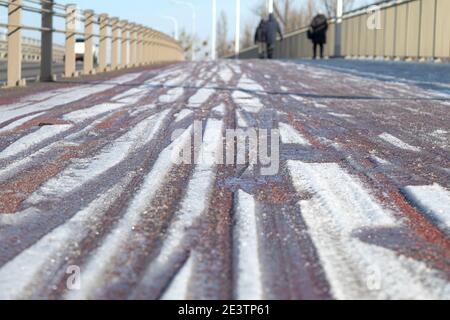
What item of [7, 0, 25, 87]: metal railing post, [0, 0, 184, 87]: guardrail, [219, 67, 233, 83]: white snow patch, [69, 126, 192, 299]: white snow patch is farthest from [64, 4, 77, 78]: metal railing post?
[69, 126, 192, 299]: white snow patch

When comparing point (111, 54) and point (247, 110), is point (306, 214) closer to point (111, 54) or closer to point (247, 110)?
point (247, 110)

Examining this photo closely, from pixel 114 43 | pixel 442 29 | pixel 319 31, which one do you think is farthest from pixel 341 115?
pixel 319 31

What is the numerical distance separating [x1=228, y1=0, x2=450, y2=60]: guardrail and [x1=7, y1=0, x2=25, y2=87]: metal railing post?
11604 millimetres

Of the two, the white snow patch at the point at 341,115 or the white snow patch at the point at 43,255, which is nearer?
the white snow patch at the point at 43,255

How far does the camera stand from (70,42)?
17.2 metres

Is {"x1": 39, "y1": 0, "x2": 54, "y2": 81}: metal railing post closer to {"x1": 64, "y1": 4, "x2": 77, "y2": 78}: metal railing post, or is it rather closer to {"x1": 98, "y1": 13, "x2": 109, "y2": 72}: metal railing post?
{"x1": 64, "y1": 4, "x2": 77, "y2": 78}: metal railing post

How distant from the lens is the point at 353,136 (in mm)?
6902

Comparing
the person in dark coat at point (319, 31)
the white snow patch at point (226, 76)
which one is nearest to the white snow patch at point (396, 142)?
the white snow patch at point (226, 76)

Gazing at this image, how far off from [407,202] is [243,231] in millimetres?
1164

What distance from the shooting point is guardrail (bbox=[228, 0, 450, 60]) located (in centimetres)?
2036

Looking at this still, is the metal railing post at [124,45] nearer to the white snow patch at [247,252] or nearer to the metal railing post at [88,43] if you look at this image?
the metal railing post at [88,43]

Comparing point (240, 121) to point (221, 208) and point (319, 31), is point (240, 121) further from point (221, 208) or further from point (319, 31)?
point (319, 31)

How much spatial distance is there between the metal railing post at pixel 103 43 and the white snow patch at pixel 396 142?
14969 millimetres
